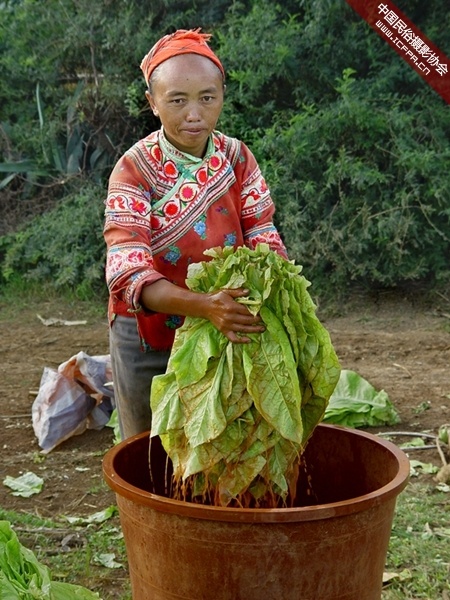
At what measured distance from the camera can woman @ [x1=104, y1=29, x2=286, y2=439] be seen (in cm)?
275

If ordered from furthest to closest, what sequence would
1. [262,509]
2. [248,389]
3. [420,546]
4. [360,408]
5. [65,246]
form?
[65,246]
[360,408]
[420,546]
[248,389]
[262,509]

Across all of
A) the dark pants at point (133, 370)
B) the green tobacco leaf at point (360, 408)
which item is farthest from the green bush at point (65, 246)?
the dark pants at point (133, 370)

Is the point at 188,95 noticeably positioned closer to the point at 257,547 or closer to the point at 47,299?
the point at 257,547

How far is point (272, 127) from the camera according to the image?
27.4 ft

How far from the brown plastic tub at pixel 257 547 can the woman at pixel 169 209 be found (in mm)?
570

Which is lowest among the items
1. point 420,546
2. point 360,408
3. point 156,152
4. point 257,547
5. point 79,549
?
point 420,546

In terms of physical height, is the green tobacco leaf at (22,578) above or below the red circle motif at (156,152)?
below

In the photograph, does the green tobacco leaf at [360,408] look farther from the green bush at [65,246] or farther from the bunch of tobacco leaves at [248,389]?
the green bush at [65,246]

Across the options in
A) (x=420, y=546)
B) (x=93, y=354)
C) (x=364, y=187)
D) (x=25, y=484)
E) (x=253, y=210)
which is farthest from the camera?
(x=364, y=187)

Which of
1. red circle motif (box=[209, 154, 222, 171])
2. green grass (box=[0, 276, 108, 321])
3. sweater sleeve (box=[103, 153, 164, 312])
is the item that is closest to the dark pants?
sweater sleeve (box=[103, 153, 164, 312])

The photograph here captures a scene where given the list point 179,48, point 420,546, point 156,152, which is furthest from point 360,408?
point 179,48

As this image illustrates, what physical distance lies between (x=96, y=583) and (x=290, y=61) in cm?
609

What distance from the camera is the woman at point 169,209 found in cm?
275

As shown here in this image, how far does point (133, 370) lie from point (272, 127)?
5532mm
